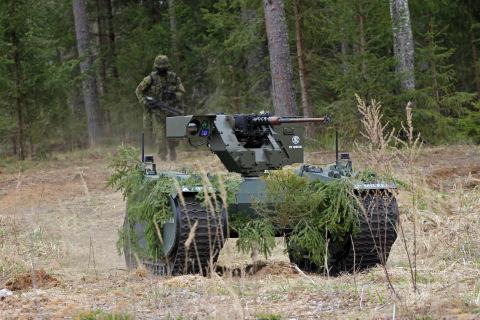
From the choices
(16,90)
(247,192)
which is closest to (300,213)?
(247,192)

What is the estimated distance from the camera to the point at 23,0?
1669 cm

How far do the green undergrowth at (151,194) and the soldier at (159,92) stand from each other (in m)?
7.53

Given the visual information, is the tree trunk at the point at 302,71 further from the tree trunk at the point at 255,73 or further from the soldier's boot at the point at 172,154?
the soldier's boot at the point at 172,154

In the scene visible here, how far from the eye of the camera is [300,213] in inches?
225

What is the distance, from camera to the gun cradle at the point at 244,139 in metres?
6.33

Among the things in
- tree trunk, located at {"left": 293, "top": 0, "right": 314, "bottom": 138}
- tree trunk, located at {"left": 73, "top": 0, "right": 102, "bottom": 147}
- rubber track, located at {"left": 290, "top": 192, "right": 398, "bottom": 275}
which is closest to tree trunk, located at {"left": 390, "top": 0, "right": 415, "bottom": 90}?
tree trunk, located at {"left": 293, "top": 0, "right": 314, "bottom": 138}

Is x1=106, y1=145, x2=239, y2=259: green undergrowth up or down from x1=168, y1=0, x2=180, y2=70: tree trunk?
down

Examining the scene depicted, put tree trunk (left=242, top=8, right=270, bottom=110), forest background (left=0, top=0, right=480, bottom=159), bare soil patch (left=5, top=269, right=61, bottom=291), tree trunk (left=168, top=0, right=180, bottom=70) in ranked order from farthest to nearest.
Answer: tree trunk (left=168, top=0, right=180, bottom=70)
tree trunk (left=242, top=8, right=270, bottom=110)
forest background (left=0, top=0, right=480, bottom=159)
bare soil patch (left=5, top=269, right=61, bottom=291)

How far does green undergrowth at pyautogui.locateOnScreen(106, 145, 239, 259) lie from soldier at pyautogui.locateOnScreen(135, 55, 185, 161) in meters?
7.53

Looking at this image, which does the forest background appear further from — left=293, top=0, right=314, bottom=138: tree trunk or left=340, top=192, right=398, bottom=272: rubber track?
left=340, top=192, right=398, bottom=272: rubber track

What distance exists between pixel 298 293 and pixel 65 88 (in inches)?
606

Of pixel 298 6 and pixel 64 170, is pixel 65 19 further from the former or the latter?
pixel 298 6

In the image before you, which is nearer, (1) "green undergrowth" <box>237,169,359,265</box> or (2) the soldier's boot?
(1) "green undergrowth" <box>237,169,359,265</box>

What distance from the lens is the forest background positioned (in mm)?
13555
